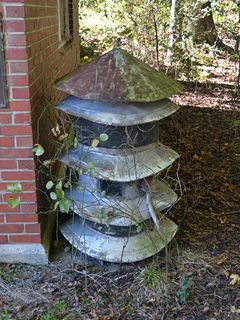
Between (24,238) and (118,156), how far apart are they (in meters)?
0.96

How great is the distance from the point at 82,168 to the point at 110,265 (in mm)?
821

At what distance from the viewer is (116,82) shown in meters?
2.91

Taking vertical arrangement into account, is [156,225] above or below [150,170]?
below

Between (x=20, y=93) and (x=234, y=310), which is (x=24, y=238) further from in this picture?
(x=234, y=310)

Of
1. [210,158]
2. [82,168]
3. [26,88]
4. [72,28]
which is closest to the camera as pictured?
[26,88]

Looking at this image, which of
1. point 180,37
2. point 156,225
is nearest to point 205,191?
point 156,225

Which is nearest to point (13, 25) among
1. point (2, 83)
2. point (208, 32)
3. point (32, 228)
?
point (2, 83)

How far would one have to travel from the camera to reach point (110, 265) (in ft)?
10.8

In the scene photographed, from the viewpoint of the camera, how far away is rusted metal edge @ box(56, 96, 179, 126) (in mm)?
2898

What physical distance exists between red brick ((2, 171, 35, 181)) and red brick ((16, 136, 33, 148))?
20cm

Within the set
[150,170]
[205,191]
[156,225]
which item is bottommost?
[205,191]

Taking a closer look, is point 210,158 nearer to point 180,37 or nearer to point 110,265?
point 110,265

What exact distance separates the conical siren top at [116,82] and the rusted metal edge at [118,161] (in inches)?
16.3

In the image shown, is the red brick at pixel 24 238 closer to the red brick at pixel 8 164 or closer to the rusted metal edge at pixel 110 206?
the rusted metal edge at pixel 110 206
